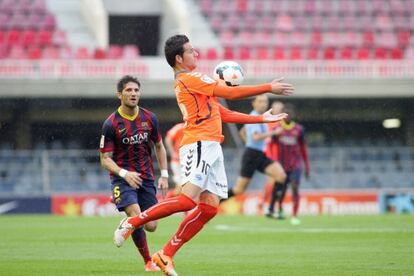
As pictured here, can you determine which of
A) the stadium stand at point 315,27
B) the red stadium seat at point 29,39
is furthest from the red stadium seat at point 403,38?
the red stadium seat at point 29,39

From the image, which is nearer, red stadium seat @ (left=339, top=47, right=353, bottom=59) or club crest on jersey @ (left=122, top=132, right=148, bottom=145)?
club crest on jersey @ (left=122, top=132, right=148, bottom=145)

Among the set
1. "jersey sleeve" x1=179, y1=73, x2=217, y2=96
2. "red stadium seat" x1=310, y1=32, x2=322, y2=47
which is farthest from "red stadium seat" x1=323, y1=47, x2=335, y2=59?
"jersey sleeve" x1=179, y1=73, x2=217, y2=96

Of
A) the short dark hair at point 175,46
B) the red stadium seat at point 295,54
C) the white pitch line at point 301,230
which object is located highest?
the short dark hair at point 175,46

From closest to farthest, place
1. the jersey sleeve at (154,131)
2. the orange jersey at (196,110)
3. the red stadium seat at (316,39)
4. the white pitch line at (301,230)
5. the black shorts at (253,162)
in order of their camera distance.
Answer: the orange jersey at (196,110), the jersey sleeve at (154,131), the white pitch line at (301,230), the black shorts at (253,162), the red stadium seat at (316,39)

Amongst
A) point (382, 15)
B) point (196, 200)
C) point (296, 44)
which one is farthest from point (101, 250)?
point (382, 15)

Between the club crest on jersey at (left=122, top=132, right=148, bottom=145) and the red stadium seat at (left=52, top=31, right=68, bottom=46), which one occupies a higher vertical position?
the club crest on jersey at (left=122, top=132, right=148, bottom=145)

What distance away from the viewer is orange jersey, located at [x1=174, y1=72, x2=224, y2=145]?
919 centimetres

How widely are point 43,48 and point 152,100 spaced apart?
166 inches

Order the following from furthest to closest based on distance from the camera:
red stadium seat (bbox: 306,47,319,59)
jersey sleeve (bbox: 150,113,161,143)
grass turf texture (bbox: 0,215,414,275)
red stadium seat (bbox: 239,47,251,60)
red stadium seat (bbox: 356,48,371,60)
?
red stadium seat (bbox: 356,48,371,60) → red stadium seat (bbox: 306,47,319,59) → red stadium seat (bbox: 239,47,251,60) → jersey sleeve (bbox: 150,113,161,143) → grass turf texture (bbox: 0,215,414,275)

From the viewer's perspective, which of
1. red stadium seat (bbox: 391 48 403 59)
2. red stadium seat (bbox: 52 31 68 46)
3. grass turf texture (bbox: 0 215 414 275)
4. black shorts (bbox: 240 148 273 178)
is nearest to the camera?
grass turf texture (bbox: 0 215 414 275)

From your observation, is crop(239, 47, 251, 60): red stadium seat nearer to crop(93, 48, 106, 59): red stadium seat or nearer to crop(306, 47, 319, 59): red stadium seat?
crop(306, 47, 319, 59): red stadium seat

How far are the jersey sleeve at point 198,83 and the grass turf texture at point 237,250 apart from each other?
177 cm

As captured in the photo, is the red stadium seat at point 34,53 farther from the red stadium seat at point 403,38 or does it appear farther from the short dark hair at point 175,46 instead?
the short dark hair at point 175,46

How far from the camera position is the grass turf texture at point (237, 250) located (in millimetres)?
9945
